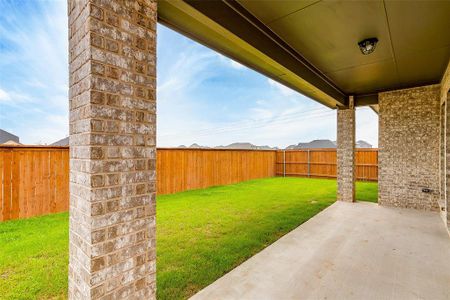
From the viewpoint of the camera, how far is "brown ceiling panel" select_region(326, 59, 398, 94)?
4148mm

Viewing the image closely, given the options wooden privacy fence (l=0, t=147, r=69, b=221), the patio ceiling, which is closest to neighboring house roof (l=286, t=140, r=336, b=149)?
the patio ceiling

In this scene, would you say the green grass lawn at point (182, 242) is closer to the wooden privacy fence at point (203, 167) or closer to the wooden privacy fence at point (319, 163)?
the wooden privacy fence at point (203, 167)

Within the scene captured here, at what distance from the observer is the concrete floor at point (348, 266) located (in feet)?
7.26

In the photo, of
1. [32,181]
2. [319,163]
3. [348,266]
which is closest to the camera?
[348,266]

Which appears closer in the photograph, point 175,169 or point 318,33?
point 318,33

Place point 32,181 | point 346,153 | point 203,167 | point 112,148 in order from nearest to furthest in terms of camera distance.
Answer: point 112,148 < point 32,181 < point 346,153 < point 203,167

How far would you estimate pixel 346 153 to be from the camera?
623cm

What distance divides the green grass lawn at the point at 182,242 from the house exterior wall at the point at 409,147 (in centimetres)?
153

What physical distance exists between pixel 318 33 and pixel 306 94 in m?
2.51

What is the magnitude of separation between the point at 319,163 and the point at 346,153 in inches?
242

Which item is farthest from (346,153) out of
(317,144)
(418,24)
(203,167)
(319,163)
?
(317,144)

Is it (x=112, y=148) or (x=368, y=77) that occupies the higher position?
(x=368, y=77)

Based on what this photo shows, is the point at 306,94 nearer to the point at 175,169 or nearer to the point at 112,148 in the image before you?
the point at 175,169

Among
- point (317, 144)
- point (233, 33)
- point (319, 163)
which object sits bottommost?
point (319, 163)
